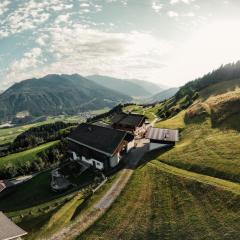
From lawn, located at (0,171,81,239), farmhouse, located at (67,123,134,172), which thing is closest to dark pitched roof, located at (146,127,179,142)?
farmhouse, located at (67,123,134,172)

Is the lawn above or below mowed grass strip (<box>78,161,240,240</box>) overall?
below

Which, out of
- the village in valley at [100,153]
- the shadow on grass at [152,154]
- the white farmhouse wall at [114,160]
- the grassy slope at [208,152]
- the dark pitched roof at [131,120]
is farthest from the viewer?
the dark pitched roof at [131,120]

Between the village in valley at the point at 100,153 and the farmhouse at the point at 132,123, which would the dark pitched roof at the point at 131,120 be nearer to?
the farmhouse at the point at 132,123

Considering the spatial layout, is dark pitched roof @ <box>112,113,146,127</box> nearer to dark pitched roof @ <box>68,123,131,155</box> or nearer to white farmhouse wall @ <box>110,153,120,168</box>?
dark pitched roof @ <box>68,123,131,155</box>

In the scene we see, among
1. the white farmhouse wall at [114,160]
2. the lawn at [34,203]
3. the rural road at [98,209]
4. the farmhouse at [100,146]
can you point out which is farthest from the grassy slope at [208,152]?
the lawn at [34,203]

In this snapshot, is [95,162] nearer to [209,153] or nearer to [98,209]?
[98,209]

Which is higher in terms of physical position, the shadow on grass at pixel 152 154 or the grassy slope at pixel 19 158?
the shadow on grass at pixel 152 154
